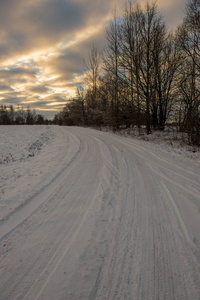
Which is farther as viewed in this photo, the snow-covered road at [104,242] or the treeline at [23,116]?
the treeline at [23,116]

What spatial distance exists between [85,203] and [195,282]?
2.18 metres

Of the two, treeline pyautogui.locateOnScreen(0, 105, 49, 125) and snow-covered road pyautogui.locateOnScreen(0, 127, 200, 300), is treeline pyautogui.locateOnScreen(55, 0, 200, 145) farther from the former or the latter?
treeline pyautogui.locateOnScreen(0, 105, 49, 125)

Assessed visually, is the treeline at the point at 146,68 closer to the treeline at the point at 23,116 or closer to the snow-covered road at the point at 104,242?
the snow-covered road at the point at 104,242

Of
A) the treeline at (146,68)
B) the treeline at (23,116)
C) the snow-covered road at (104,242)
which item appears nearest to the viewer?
the snow-covered road at (104,242)

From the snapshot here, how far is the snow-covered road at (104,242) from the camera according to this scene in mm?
1733

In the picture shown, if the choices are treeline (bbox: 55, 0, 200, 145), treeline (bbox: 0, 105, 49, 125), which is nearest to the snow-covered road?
treeline (bbox: 55, 0, 200, 145)

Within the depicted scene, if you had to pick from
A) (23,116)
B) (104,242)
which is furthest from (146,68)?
(23,116)

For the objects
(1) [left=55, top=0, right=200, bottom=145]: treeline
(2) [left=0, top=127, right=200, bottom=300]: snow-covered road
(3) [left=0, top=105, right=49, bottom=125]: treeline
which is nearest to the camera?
(2) [left=0, top=127, right=200, bottom=300]: snow-covered road

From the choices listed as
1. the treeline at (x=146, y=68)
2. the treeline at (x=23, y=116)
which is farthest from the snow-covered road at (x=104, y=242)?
the treeline at (x=23, y=116)

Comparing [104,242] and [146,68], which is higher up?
[146,68]

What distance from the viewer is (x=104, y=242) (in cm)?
235

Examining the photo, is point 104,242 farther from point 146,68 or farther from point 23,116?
point 23,116

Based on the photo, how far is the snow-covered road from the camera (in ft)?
5.69

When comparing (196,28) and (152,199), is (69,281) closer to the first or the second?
(152,199)
